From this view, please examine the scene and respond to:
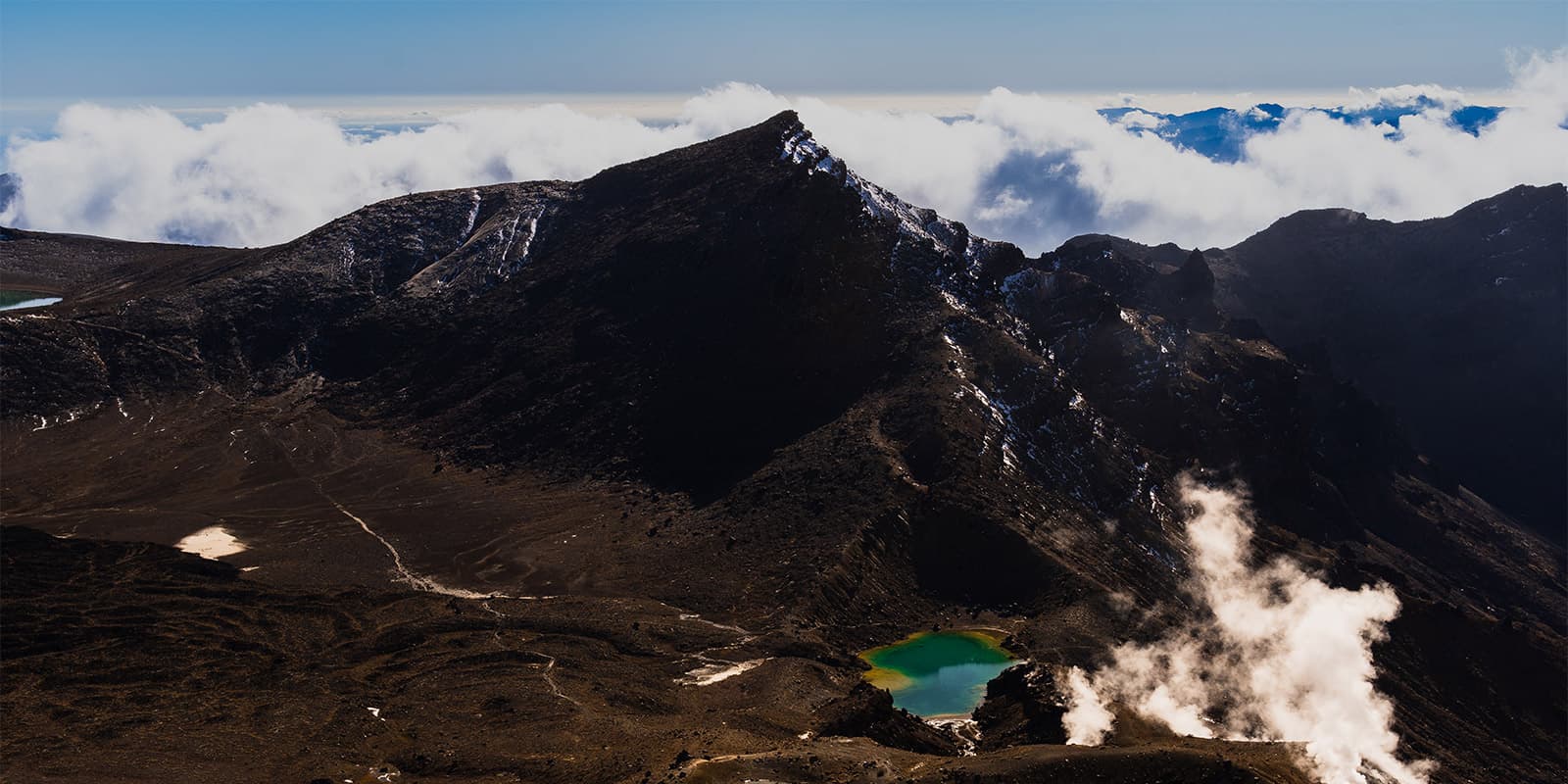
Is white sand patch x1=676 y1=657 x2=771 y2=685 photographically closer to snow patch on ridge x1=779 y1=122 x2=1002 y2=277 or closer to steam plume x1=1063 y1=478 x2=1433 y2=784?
steam plume x1=1063 y1=478 x2=1433 y2=784

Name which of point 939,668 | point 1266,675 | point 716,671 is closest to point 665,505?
point 716,671

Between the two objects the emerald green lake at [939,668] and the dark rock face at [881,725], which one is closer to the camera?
the dark rock face at [881,725]

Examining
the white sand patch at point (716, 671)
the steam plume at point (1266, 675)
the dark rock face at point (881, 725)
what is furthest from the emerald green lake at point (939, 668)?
the white sand patch at point (716, 671)

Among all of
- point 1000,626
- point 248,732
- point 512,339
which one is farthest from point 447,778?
point 512,339

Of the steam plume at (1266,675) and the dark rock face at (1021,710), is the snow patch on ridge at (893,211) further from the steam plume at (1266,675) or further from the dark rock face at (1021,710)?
the dark rock face at (1021,710)

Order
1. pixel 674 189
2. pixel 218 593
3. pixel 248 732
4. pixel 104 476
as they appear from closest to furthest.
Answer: pixel 248 732
pixel 218 593
pixel 104 476
pixel 674 189

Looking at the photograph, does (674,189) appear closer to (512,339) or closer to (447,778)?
(512,339)
